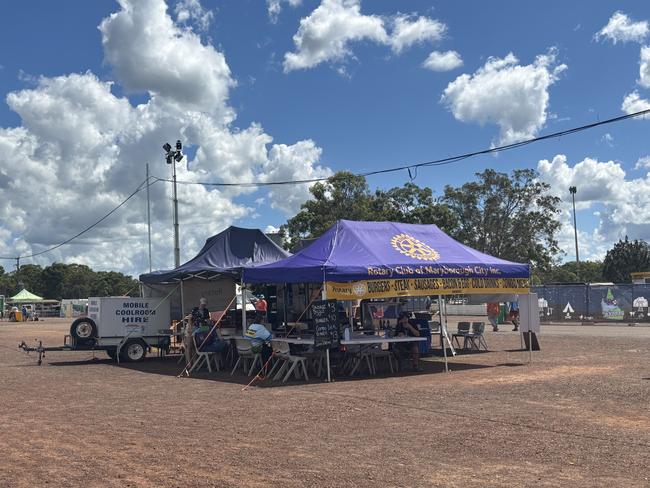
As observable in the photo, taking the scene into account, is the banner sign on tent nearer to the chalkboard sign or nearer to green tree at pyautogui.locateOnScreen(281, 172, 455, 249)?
the chalkboard sign

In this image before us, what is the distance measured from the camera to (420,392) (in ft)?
35.4

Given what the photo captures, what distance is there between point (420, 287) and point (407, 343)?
1569 mm

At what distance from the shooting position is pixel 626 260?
241 ft

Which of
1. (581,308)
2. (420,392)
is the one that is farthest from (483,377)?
(581,308)

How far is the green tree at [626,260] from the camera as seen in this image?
7262cm

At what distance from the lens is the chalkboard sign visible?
12664 mm

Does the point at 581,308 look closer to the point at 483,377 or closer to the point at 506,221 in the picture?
the point at 506,221

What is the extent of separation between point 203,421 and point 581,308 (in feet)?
91.7

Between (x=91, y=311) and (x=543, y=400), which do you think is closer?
(x=543, y=400)

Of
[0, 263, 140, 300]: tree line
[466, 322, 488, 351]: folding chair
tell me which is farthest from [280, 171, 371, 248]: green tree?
[0, 263, 140, 300]: tree line

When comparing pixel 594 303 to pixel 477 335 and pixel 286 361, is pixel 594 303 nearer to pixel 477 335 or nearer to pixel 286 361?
pixel 477 335

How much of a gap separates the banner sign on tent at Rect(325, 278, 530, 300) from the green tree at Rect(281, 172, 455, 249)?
93.8 ft

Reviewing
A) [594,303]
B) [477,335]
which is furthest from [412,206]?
[477,335]

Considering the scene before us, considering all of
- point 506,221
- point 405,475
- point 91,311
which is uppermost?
point 506,221
